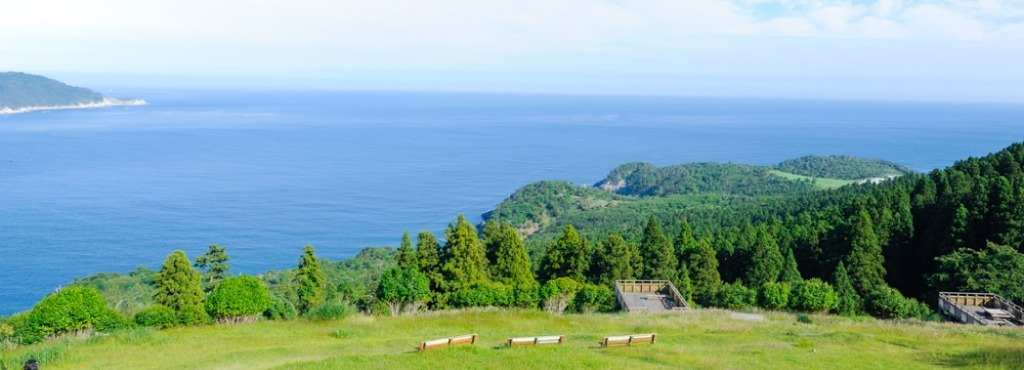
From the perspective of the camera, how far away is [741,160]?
191750mm

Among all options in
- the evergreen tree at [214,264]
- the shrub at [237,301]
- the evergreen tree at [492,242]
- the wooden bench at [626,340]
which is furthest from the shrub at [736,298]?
the evergreen tree at [214,264]

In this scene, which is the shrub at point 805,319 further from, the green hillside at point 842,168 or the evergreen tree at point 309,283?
the green hillside at point 842,168

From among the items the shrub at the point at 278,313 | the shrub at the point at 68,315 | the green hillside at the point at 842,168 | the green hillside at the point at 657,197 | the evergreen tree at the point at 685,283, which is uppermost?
the shrub at the point at 68,315

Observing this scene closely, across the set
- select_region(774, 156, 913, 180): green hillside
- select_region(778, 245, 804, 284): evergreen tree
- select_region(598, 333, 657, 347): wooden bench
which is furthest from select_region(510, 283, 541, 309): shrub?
select_region(774, 156, 913, 180): green hillside

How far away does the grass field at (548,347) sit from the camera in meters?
19.2

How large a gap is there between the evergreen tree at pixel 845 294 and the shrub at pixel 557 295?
1386cm

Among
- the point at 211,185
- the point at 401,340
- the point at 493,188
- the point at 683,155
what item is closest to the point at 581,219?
the point at 493,188

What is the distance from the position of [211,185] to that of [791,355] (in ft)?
394

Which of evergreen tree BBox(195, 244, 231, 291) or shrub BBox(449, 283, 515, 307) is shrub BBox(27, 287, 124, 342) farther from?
shrub BBox(449, 283, 515, 307)

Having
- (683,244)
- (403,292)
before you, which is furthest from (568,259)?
(403,292)

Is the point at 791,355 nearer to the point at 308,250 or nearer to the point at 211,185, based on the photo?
the point at 308,250

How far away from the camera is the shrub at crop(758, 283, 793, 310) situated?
Result: 34.0 meters

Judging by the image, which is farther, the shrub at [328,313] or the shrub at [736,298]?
the shrub at [736,298]

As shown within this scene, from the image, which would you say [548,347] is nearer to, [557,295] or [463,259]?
[557,295]
